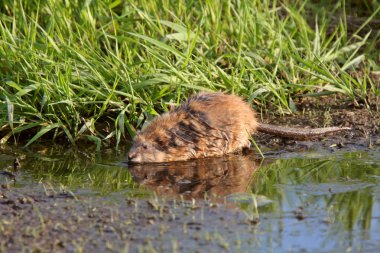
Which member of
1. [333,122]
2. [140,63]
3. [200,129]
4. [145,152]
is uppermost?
[140,63]

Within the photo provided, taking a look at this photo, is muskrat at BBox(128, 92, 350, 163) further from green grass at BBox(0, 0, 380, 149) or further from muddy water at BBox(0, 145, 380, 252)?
green grass at BBox(0, 0, 380, 149)

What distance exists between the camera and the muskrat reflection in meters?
5.35

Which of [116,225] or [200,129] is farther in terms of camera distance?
[200,129]

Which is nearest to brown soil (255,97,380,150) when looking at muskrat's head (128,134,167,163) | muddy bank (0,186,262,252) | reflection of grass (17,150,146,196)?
muskrat's head (128,134,167,163)

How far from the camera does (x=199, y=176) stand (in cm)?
575

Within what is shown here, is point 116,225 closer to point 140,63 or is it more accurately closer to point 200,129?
point 200,129

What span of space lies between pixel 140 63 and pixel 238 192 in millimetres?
1851

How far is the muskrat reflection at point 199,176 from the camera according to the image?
5352 mm

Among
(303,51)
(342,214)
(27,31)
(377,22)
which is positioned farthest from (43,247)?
(377,22)

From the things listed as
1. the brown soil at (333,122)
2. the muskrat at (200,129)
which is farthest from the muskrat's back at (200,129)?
the brown soil at (333,122)

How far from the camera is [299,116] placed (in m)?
7.13

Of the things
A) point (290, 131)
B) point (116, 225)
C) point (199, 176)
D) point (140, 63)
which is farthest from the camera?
point (140, 63)

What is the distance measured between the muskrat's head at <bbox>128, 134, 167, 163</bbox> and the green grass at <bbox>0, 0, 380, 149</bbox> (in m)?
0.33

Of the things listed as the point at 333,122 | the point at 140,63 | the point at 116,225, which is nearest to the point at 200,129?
the point at 140,63
